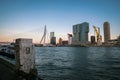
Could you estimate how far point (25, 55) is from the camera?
10.9m

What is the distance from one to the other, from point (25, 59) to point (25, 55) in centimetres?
31

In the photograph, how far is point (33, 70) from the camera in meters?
11.3

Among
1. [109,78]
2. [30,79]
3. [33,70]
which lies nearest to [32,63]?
[33,70]

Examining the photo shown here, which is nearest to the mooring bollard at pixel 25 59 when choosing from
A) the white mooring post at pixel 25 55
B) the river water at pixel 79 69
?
the white mooring post at pixel 25 55

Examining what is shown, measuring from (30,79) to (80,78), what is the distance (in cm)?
Result: 843

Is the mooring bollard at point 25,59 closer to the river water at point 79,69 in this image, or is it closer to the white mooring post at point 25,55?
the white mooring post at point 25,55

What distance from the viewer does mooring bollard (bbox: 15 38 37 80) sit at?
1077 cm

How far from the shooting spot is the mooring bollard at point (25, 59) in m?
10.8

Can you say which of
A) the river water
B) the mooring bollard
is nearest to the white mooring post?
the mooring bollard

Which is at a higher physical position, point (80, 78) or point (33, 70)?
point (33, 70)

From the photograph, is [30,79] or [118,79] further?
[118,79]

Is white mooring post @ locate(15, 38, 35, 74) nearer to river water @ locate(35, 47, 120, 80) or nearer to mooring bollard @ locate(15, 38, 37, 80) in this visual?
mooring bollard @ locate(15, 38, 37, 80)

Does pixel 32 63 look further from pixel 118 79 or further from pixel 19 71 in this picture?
pixel 118 79

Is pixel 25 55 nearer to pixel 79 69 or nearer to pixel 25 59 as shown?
pixel 25 59
